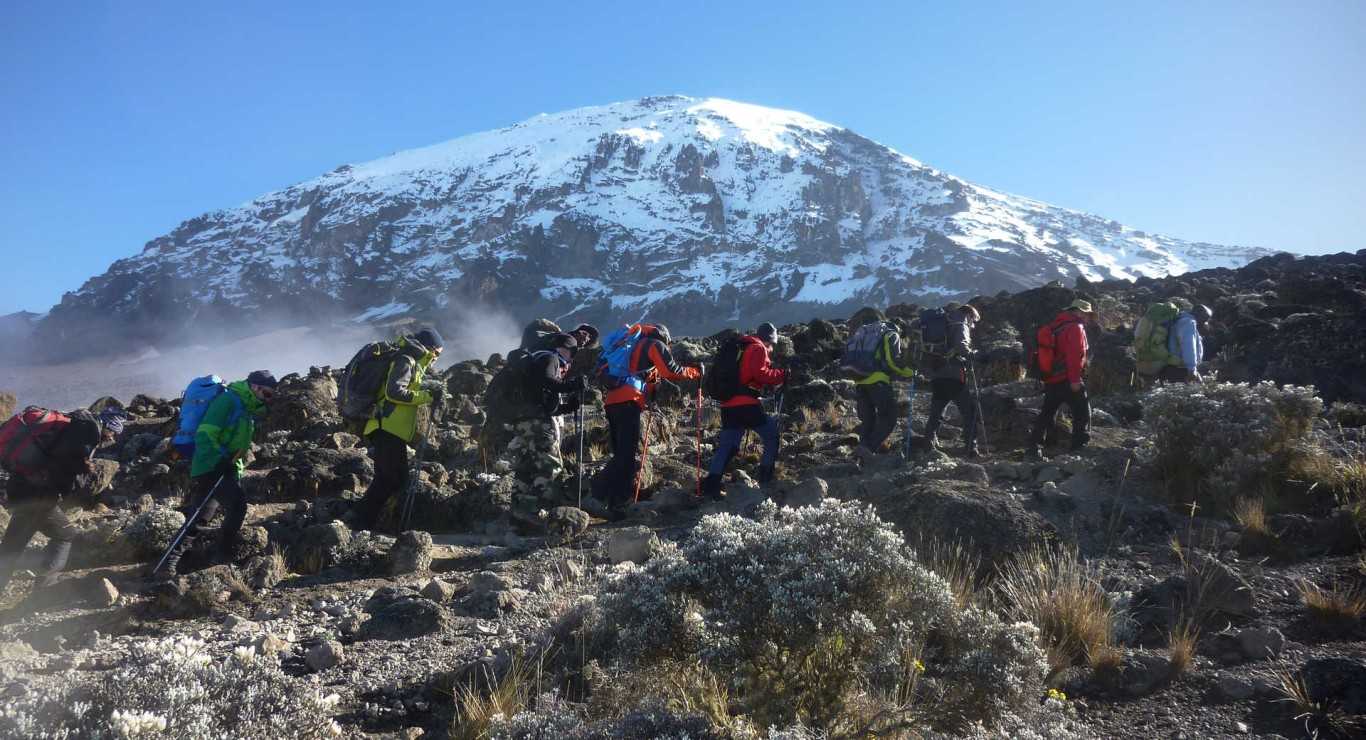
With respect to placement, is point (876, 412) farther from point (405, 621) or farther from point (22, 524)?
point (22, 524)

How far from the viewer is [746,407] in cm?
685

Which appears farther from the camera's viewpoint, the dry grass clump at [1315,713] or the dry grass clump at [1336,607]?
the dry grass clump at [1336,607]

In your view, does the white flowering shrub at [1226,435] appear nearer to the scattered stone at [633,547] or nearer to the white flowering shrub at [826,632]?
the white flowering shrub at [826,632]

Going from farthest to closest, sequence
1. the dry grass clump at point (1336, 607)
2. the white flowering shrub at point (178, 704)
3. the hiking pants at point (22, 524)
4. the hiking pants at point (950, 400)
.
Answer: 1. the hiking pants at point (950, 400)
2. the hiking pants at point (22, 524)
3. the dry grass clump at point (1336, 607)
4. the white flowering shrub at point (178, 704)

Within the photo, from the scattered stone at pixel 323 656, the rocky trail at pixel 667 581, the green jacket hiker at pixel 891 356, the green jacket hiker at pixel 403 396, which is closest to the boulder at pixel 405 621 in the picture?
the rocky trail at pixel 667 581

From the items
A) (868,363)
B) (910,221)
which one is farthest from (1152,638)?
(910,221)

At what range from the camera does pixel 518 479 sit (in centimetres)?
758

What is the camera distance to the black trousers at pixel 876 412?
809 centimetres

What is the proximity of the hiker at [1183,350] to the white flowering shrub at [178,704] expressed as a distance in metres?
9.02

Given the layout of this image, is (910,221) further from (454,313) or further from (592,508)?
(592,508)

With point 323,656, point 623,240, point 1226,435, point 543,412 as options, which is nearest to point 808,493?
point 543,412

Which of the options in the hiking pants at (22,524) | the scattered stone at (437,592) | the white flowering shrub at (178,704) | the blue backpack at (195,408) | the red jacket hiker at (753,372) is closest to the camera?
the white flowering shrub at (178,704)

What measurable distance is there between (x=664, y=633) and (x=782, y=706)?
525mm

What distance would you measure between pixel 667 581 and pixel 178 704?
162 cm
